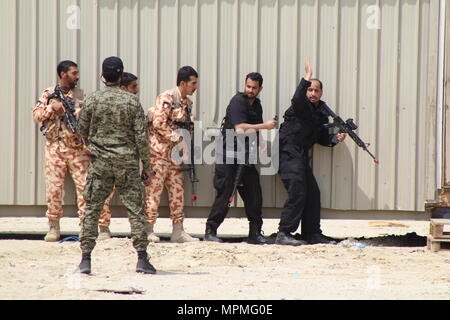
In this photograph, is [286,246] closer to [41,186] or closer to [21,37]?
[41,186]

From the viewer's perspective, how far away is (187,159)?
32.8ft

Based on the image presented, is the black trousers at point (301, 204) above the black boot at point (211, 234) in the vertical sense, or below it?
above

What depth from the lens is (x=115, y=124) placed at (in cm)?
799

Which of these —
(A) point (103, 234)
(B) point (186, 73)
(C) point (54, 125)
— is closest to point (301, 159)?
(B) point (186, 73)

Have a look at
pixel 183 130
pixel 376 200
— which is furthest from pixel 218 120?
pixel 376 200

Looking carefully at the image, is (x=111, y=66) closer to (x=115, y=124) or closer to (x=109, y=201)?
(x=115, y=124)

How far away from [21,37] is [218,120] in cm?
223

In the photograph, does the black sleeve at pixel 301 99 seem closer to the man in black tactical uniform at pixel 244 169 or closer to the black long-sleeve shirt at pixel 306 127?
the black long-sleeve shirt at pixel 306 127

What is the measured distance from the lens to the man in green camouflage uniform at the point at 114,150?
314 inches

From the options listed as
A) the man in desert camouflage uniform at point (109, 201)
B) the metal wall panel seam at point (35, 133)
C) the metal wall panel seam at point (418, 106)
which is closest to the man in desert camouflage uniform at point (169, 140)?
the man in desert camouflage uniform at point (109, 201)

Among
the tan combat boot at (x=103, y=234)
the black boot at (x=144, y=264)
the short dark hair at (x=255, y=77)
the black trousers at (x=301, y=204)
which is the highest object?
the short dark hair at (x=255, y=77)

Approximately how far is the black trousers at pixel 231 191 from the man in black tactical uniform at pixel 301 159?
0.27 metres

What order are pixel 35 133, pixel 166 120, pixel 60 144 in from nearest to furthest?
pixel 166 120, pixel 60 144, pixel 35 133

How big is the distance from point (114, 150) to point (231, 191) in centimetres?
224
